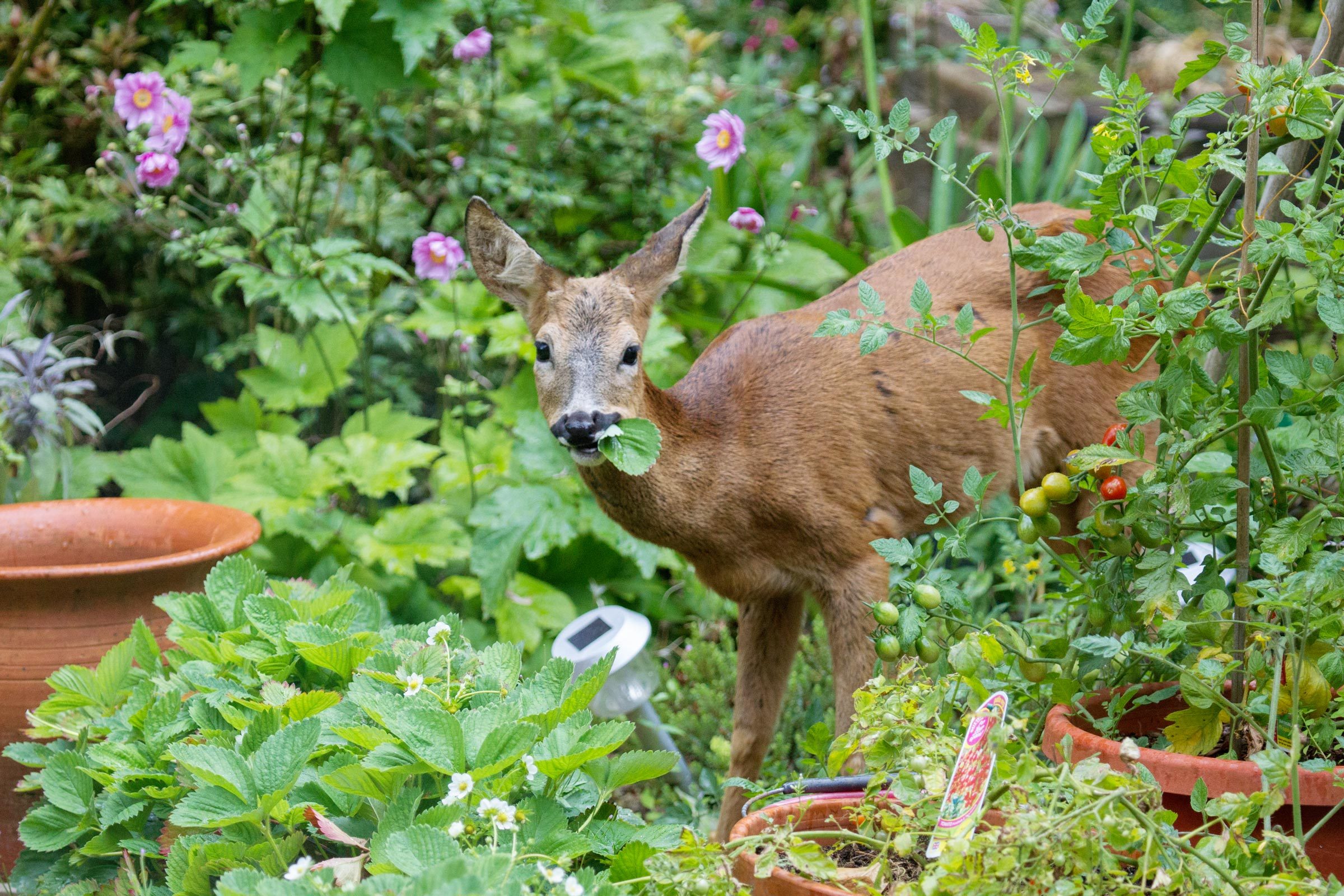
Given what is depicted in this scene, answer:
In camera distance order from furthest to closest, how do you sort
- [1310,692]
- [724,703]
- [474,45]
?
[474,45] < [724,703] < [1310,692]

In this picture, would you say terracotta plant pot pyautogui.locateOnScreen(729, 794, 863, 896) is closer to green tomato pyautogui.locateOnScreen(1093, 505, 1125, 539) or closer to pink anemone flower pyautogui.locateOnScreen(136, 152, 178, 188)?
green tomato pyautogui.locateOnScreen(1093, 505, 1125, 539)

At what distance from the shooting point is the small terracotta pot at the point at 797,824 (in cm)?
175

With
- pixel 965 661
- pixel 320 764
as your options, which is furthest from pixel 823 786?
pixel 320 764

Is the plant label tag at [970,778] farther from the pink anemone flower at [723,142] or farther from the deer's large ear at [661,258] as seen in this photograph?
the pink anemone flower at [723,142]

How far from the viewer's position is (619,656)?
3406 mm

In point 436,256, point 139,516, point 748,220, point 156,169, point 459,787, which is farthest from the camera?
point 156,169

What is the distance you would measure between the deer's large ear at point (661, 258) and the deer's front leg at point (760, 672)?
89 centimetres

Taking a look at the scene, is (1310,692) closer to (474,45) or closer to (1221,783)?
(1221,783)

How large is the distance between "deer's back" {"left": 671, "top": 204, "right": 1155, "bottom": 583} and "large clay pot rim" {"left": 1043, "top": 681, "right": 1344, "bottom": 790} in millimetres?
984

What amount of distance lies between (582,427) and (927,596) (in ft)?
3.39

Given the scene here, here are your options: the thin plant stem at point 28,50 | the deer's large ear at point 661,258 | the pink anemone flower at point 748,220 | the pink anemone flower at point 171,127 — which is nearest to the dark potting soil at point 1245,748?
the deer's large ear at point 661,258

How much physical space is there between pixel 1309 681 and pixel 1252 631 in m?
0.23

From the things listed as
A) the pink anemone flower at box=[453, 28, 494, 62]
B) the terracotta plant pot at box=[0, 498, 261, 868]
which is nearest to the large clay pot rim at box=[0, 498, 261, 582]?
the terracotta plant pot at box=[0, 498, 261, 868]

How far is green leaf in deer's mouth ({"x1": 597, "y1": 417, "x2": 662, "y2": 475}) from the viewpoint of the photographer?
2.85 metres
